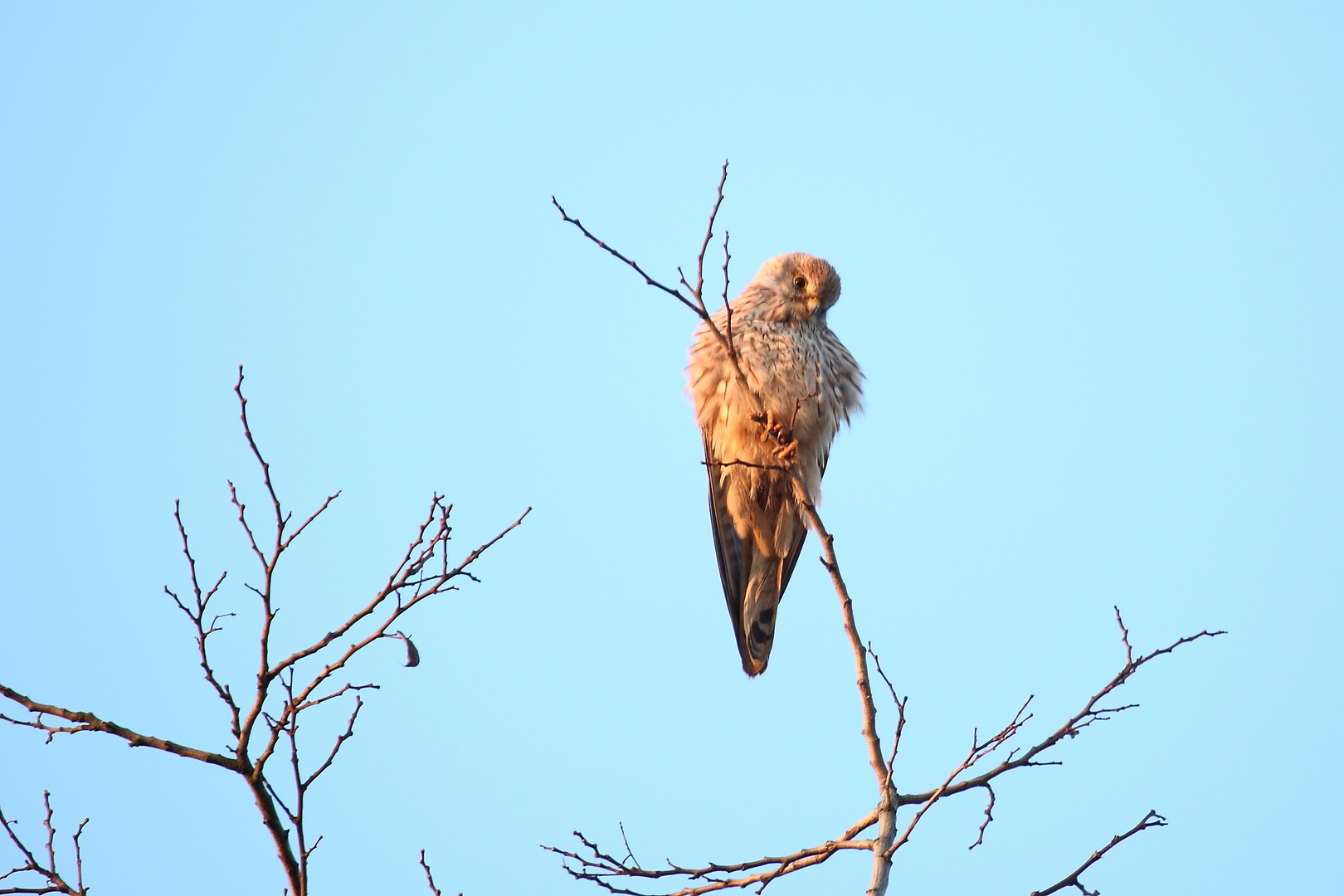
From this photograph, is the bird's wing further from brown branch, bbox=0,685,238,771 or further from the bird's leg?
brown branch, bbox=0,685,238,771

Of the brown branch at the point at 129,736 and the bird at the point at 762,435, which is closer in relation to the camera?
the brown branch at the point at 129,736

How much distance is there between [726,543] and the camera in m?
5.68

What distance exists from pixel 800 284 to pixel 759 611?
1697 mm

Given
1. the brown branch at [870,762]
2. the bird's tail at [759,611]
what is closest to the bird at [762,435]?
the bird's tail at [759,611]

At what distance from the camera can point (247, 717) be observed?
105 inches

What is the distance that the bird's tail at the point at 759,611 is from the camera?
17.5ft

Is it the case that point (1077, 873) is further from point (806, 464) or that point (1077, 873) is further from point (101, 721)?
point (806, 464)

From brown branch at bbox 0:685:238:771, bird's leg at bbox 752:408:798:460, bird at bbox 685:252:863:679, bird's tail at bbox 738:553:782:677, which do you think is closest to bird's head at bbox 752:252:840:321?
bird at bbox 685:252:863:679

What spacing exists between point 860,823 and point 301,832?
1424 millimetres

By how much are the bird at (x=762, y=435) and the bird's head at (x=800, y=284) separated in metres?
0.07

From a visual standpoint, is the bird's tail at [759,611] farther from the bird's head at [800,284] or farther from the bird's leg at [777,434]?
the bird's head at [800,284]

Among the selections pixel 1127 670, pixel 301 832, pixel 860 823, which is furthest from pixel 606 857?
pixel 1127 670

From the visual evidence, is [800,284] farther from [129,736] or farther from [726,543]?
[129,736]

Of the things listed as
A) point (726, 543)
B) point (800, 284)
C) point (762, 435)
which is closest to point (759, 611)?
point (726, 543)
